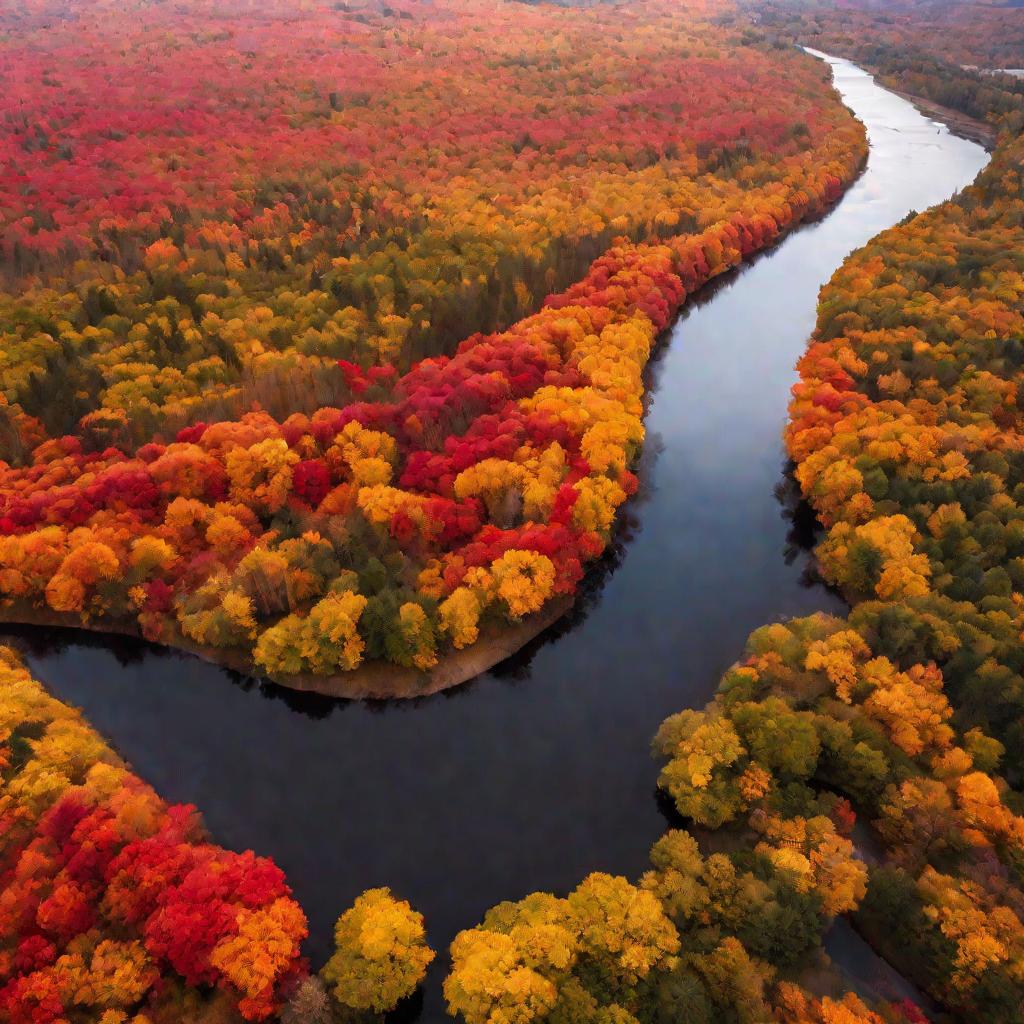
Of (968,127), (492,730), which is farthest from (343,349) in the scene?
(968,127)

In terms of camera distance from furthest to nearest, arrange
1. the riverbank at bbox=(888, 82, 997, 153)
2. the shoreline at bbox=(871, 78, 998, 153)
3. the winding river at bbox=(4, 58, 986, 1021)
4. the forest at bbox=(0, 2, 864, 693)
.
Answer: the riverbank at bbox=(888, 82, 997, 153) < the shoreline at bbox=(871, 78, 998, 153) < the forest at bbox=(0, 2, 864, 693) < the winding river at bbox=(4, 58, 986, 1021)

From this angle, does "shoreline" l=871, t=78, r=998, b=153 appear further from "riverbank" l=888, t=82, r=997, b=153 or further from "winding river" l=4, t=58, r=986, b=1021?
"winding river" l=4, t=58, r=986, b=1021

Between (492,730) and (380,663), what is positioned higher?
(380,663)

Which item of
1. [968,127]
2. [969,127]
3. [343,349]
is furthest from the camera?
[968,127]

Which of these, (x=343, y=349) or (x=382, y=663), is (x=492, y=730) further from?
(x=343, y=349)

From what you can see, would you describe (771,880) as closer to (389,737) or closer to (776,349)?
(389,737)

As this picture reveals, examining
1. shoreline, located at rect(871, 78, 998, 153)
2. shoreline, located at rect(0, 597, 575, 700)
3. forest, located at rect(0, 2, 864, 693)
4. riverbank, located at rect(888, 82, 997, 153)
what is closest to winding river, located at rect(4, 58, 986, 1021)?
shoreline, located at rect(0, 597, 575, 700)

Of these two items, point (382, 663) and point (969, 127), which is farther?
point (969, 127)

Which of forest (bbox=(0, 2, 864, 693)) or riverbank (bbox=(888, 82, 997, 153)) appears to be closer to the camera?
forest (bbox=(0, 2, 864, 693))
